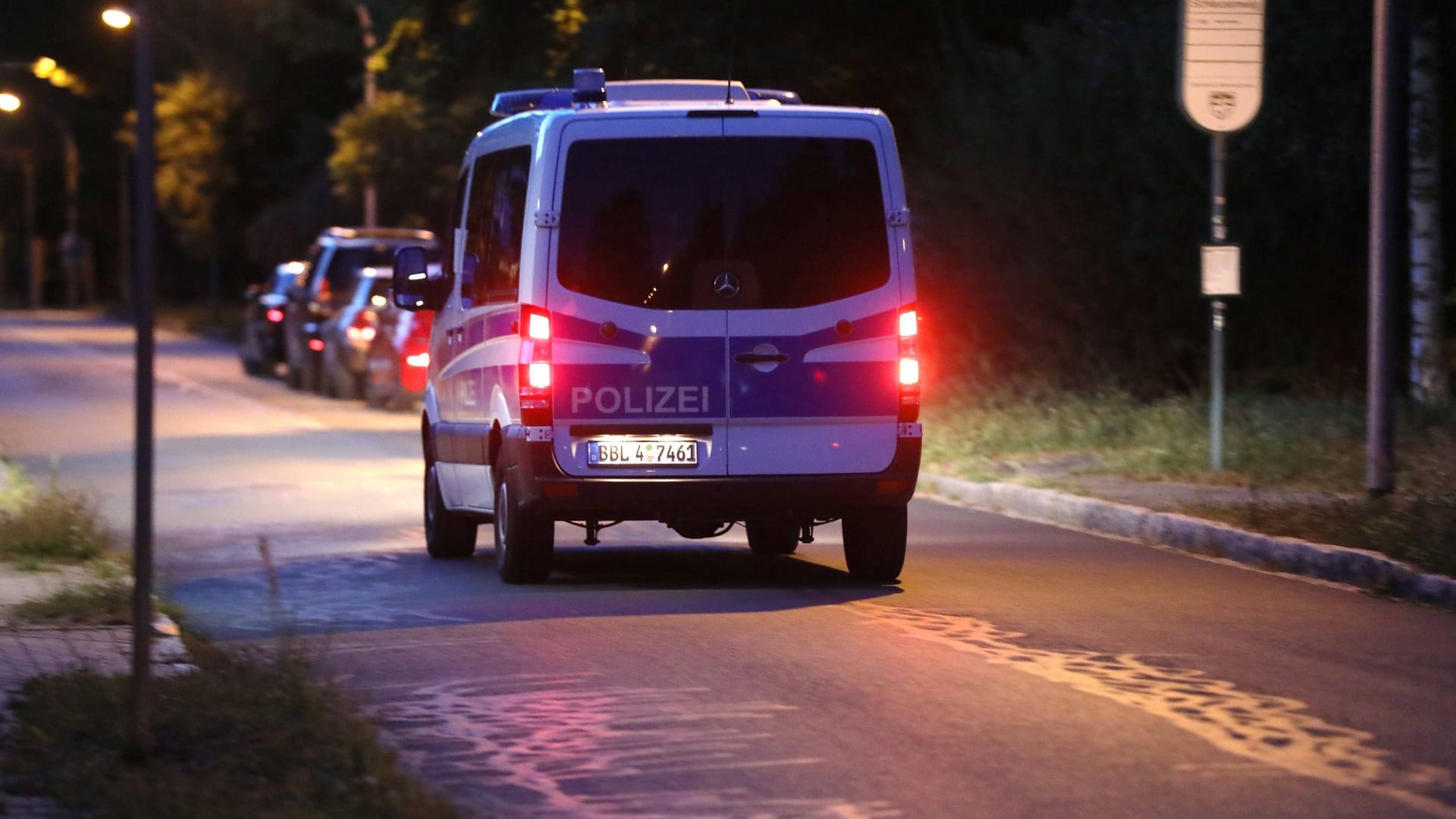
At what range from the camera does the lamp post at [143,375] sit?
680 centimetres

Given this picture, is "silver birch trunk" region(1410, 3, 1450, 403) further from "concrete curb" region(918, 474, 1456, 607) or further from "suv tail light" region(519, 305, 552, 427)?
"suv tail light" region(519, 305, 552, 427)

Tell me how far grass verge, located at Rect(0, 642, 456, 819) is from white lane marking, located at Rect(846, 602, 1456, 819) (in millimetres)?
2632

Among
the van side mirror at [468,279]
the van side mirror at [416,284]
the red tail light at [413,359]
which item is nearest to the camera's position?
the van side mirror at [468,279]

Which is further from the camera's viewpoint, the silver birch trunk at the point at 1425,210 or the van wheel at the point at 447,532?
the silver birch trunk at the point at 1425,210

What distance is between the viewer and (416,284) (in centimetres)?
1320

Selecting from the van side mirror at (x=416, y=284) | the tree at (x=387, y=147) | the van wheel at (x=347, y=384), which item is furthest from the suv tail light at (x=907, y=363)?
the tree at (x=387, y=147)

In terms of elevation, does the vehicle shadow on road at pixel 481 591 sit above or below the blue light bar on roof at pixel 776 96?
below

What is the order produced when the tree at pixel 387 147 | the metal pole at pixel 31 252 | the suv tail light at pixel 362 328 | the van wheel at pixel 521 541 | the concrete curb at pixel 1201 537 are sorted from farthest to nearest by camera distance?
the metal pole at pixel 31 252, the tree at pixel 387 147, the suv tail light at pixel 362 328, the van wheel at pixel 521 541, the concrete curb at pixel 1201 537

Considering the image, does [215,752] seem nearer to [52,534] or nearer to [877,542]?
[877,542]

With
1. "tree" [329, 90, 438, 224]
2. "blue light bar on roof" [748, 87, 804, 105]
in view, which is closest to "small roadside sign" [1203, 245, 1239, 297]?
"blue light bar on roof" [748, 87, 804, 105]

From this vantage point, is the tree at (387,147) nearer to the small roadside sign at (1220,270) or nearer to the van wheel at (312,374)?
the van wheel at (312,374)

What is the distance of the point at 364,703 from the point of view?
27.3 ft

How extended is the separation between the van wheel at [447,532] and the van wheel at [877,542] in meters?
2.52

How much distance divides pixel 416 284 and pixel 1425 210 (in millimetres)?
10330
